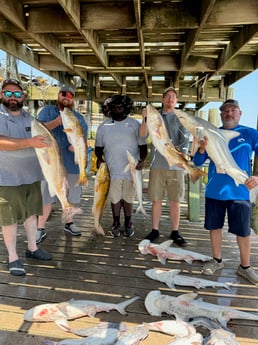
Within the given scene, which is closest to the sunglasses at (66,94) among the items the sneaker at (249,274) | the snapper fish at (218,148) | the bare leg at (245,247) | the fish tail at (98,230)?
the snapper fish at (218,148)

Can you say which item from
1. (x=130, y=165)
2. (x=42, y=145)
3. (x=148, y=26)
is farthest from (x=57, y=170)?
(x=148, y=26)

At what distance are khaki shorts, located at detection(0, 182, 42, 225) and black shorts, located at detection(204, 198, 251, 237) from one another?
190 centimetres

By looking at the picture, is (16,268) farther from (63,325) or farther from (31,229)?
(63,325)

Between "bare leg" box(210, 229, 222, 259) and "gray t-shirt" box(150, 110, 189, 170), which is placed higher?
"gray t-shirt" box(150, 110, 189, 170)

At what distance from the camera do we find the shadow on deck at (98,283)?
7.72 feet

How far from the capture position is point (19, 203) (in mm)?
3178

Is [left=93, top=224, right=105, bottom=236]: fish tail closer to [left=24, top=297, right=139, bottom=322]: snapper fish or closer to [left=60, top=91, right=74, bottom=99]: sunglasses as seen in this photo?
[left=24, top=297, right=139, bottom=322]: snapper fish

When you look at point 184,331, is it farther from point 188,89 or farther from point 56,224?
point 188,89

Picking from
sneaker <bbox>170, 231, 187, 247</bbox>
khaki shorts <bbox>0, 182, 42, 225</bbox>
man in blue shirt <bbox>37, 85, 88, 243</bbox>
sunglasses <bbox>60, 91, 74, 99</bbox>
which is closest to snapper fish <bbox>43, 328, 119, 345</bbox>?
khaki shorts <bbox>0, 182, 42, 225</bbox>

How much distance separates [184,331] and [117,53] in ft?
16.4

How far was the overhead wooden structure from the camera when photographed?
138 inches

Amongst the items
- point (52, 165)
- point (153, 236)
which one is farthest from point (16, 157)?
point (153, 236)

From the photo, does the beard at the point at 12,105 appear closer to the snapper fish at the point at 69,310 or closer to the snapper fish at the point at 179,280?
the snapper fish at the point at 69,310

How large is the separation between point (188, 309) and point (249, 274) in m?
1.00
